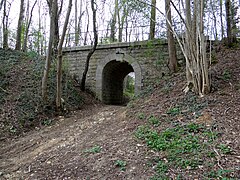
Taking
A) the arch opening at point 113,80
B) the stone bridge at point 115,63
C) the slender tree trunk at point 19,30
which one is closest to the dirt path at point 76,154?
the stone bridge at point 115,63

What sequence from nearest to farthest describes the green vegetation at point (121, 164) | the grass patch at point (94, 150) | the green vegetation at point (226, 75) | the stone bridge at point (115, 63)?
the green vegetation at point (121, 164)
the grass patch at point (94, 150)
the green vegetation at point (226, 75)
the stone bridge at point (115, 63)

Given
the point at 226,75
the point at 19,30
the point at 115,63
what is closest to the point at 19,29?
the point at 19,30

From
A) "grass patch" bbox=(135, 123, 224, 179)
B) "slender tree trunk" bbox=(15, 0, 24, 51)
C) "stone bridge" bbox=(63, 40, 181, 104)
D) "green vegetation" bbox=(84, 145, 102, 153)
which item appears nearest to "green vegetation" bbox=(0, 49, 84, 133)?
"stone bridge" bbox=(63, 40, 181, 104)

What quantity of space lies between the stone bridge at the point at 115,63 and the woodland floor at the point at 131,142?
277cm

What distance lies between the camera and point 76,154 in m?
4.41

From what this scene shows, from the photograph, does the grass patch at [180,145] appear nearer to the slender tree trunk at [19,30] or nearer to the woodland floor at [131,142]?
the woodland floor at [131,142]

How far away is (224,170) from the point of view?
3.04 metres

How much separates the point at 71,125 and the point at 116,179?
398cm

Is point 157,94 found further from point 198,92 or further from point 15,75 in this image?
point 15,75

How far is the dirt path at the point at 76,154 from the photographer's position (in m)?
3.61

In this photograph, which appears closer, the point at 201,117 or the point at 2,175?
the point at 2,175

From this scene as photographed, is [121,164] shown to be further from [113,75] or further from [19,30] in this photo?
[19,30]

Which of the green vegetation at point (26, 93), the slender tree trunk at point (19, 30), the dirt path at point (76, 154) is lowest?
the dirt path at point (76, 154)

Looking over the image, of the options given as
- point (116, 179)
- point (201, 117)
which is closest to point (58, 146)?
point (116, 179)
